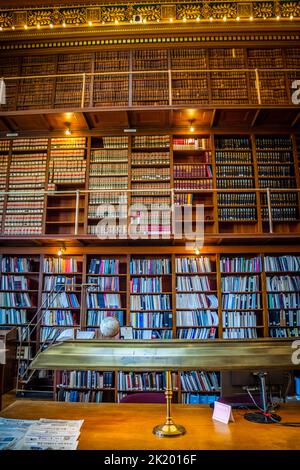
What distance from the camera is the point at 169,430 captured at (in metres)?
1.28

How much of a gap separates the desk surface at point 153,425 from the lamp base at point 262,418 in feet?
0.11

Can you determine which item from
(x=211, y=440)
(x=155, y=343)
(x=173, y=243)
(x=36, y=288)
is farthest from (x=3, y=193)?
(x=211, y=440)

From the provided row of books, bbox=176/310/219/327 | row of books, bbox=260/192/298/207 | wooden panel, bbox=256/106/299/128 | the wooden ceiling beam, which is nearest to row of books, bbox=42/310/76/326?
row of books, bbox=176/310/219/327

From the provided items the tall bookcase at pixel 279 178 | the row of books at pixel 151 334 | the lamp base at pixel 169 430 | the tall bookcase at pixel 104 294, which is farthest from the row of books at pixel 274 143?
the lamp base at pixel 169 430

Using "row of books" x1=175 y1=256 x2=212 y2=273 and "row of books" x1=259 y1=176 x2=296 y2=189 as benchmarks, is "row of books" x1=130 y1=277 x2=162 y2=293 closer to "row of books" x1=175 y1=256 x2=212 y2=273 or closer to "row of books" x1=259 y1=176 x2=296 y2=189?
"row of books" x1=175 y1=256 x2=212 y2=273

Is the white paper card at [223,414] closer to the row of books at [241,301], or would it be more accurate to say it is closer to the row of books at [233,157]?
the row of books at [241,301]

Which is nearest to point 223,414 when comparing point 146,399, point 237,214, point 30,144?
point 146,399

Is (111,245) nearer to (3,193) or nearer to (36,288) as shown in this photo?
(36,288)

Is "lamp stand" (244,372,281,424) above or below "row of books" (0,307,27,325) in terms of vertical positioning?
below

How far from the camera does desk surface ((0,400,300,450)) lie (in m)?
1.18

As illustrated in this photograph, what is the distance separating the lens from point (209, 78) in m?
5.32

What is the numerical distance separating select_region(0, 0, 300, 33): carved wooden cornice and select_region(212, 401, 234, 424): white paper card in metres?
5.95

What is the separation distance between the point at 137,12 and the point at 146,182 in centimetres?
306
